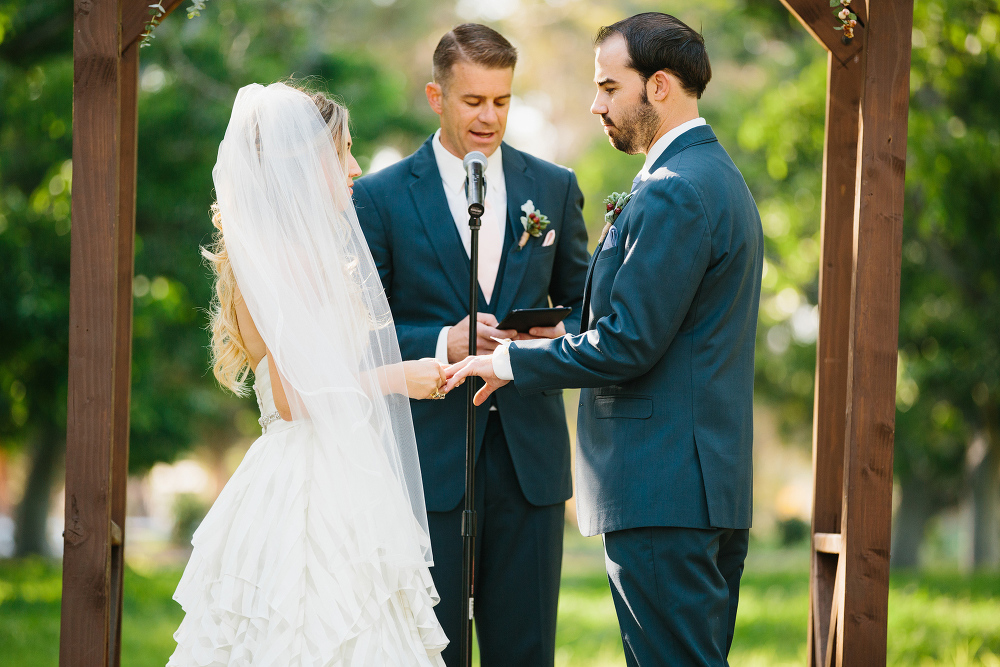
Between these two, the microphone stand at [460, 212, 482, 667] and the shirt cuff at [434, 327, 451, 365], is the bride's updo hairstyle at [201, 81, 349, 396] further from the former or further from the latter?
the shirt cuff at [434, 327, 451, 365]

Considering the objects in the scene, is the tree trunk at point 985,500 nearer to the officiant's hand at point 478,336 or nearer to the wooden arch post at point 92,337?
the officiant's hand at point 478,336

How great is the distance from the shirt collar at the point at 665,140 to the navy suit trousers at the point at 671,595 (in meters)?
1.11

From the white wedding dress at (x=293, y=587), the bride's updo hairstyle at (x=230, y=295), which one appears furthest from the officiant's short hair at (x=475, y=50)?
the white wedding dress at (x=293, y=587)

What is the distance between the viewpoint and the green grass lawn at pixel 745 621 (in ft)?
20.3

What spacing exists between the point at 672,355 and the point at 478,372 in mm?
604

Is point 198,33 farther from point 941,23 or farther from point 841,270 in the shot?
point 841,270

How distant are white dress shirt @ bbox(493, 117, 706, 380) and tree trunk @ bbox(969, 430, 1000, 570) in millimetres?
9636

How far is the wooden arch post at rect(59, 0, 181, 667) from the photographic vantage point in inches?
118

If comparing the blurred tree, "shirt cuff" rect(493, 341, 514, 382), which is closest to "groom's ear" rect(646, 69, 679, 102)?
"shirt cuff" rect(493, 341, 514, 382)

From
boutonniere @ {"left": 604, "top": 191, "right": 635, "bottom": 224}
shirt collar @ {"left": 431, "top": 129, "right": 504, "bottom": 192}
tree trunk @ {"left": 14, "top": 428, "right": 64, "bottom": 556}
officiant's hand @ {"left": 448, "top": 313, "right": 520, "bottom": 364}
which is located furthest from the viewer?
tree trunk @ {"left": 14, "top": 428, "right": 64, "bottom": 556}

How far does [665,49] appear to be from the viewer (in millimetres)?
2936

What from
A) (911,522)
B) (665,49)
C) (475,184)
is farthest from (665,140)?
(911,522)

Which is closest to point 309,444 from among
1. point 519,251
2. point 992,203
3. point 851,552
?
point 519,251

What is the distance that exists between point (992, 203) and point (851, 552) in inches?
238
